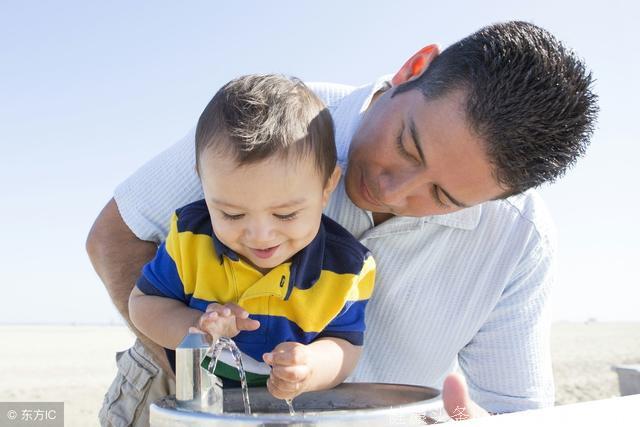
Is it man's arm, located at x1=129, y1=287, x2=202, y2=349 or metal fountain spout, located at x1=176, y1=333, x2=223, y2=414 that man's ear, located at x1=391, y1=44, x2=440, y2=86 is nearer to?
man's arm, located at x1=129, y1=287, x2=202, y2=349

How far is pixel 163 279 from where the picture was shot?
2.20 metres

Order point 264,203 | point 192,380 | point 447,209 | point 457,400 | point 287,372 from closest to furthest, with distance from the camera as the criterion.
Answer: point 192,380 → point 457,400 → point 287,372 → point 264,203 → point 447,209

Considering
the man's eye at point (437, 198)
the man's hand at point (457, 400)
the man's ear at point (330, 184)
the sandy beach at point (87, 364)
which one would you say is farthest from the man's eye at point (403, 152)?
the sandy beach at point (87, 364)

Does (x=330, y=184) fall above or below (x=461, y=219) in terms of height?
above

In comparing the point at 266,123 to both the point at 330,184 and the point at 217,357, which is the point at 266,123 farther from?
the point at 217,357

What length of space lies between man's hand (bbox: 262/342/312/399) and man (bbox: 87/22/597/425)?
2.40ft

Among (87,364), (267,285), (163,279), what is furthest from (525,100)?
(87,364)

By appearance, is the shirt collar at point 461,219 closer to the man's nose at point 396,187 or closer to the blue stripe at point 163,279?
the man's nose at point 396,187

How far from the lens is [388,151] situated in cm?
237

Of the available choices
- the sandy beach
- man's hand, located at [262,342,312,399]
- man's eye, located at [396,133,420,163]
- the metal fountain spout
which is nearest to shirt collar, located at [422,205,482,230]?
man's eye, located at [396,133,420,163]

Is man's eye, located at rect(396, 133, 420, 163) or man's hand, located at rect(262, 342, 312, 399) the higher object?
man's eye, located at rect(396, 133, 420, 163)

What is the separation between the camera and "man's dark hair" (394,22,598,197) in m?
2.32

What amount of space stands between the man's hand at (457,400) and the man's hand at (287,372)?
34 centimetres

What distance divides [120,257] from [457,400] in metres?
1.51
